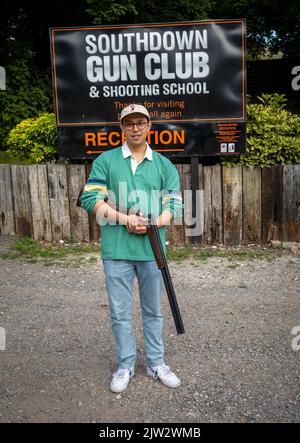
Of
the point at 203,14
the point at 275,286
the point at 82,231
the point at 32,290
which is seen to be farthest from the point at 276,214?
the point at 203,14

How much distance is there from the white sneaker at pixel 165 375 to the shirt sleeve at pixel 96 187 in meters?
1.29

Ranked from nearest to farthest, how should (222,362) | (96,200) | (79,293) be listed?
(96,200) < (222,362) < (79,293)

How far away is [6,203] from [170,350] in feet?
14.5

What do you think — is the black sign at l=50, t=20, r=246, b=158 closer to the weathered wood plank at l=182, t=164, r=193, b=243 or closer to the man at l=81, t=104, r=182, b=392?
the weathered wood plank at l=182, t=164, r=193, b=243

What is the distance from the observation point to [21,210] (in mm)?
7672

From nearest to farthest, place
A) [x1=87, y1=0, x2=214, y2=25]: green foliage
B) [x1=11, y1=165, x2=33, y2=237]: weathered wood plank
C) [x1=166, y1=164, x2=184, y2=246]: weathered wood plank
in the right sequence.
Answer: [x1=166, y1=164, x2=184, y2=246]: weathered wood plank, [x1=11, y1=165, x2=33, y2=237]: weathered wood plank, [x1=87, y1=0, x2=214, y2=25]: green foliage

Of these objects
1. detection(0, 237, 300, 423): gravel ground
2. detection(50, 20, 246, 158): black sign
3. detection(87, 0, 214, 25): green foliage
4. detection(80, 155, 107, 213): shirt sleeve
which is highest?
detection(87, 0, 214, 25): green foliage

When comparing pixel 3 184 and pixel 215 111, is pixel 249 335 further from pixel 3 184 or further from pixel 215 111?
pixel 3 184

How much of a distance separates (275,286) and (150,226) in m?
2.81

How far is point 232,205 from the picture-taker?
720cm

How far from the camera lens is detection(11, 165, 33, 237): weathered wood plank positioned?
7.55m

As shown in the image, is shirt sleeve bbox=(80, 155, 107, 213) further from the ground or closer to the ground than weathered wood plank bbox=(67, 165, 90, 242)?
further from the ground

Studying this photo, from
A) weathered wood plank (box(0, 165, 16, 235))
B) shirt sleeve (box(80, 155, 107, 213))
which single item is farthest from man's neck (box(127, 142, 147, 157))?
weathered wood plank (box(0, 165, 16, 235))

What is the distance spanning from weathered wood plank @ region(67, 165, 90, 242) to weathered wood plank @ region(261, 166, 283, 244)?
257cm
